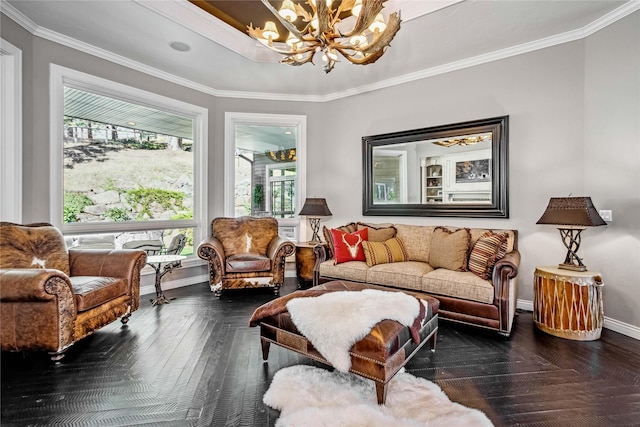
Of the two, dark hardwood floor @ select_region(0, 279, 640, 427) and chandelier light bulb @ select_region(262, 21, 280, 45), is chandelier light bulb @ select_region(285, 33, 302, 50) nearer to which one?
chandelier light bulb @ select_region(262, 21, 280, 45)

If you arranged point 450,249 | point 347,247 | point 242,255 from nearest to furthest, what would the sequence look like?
point 450,249 < point 347,247 < point 242,255

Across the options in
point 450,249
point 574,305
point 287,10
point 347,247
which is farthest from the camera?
point 347,247

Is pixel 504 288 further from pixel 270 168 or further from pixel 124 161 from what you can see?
pixel 124 161

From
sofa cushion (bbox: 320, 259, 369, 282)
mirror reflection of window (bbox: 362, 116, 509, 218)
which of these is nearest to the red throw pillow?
sofa cushion (bbox: 320, 259, 369, 282)

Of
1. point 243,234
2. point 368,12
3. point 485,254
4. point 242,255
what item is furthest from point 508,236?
point 243,234

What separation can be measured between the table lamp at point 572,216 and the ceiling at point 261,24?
71.3 inches

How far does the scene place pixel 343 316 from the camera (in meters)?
1.96

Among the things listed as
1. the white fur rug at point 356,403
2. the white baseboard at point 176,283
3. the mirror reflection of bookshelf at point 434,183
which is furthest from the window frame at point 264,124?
the white fur rug at point 356,403

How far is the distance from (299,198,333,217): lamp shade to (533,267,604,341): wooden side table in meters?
2.80

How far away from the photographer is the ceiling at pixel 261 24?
9.68ft

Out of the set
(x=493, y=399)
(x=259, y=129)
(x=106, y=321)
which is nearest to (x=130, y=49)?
(x=259, y=129)

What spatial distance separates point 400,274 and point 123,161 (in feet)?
12.8

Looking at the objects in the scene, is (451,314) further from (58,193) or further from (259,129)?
(58,193)

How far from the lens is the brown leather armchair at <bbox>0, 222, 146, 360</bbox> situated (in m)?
2.27
